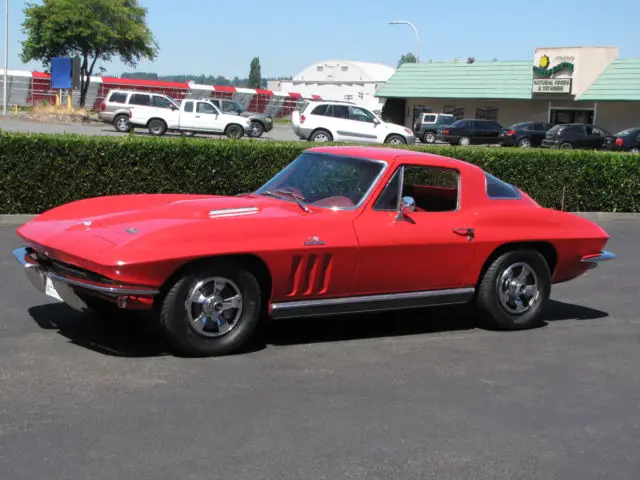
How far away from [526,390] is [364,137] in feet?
79.6

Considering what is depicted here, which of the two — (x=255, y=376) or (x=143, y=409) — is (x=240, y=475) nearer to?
(x=143, y=409)

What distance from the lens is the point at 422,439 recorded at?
4.62 m

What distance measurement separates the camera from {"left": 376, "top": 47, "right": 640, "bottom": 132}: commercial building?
142ft

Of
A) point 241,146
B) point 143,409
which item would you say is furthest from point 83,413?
point 241,146

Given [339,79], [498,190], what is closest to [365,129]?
[498,190]

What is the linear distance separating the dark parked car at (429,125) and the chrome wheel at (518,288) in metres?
37.5

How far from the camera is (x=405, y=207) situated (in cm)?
655

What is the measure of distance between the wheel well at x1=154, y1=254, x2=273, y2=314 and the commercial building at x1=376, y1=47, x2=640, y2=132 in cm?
3907

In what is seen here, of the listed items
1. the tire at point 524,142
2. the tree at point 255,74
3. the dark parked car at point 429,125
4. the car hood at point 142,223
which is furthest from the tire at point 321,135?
the tree at point 255,74

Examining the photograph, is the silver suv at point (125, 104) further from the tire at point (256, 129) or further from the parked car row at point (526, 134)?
the parked car row at point (526, 134)

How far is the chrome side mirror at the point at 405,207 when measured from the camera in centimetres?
655

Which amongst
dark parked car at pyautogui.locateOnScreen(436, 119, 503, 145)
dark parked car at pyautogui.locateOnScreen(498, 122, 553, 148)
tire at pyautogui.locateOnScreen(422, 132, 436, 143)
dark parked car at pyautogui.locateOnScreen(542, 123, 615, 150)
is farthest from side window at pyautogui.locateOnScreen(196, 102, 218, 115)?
tire at pyautogui.locateOnScreen(422, 132, 436, 143)

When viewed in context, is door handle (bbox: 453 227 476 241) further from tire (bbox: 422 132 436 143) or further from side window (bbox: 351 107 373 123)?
tire (bbox: 422 132 436 143)

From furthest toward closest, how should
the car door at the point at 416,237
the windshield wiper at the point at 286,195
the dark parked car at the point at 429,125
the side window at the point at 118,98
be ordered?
the dark parked car at the point at 429,125, the side window at the point at 118,98, the windshield wiper at the point at 286,195, the car door at the point at 416,237
